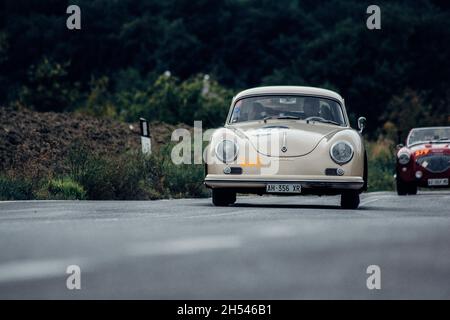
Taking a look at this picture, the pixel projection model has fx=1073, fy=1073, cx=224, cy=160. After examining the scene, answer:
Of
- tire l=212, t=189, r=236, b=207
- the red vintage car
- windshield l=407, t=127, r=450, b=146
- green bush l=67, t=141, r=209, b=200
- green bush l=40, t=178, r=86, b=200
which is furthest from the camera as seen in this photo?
windshield l=407, t=127, r=450, b=146

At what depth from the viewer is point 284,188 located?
13438mm

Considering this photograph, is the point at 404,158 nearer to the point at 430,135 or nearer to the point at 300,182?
the point at 430,135

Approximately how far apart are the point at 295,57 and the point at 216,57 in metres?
4.50

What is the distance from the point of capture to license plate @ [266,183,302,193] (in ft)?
44.1

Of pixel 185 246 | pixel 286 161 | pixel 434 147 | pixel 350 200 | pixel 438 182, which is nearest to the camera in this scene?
pixel 185 246

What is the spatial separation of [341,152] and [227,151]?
1461mm

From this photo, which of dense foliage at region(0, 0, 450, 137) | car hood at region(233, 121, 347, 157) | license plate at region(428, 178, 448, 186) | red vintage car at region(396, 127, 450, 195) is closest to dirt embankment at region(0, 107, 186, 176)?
car hood at region(233, 121, 347, 157)

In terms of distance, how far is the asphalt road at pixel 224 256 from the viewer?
5977 millimetres

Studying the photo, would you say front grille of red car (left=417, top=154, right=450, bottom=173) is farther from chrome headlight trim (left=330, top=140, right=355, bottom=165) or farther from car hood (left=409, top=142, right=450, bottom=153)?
chrome headlight trim (left=330, top=140, right=355, bottom=165)

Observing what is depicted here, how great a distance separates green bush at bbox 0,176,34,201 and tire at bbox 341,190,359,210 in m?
5.02

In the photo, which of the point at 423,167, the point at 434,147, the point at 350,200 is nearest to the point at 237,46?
the point at 434,147

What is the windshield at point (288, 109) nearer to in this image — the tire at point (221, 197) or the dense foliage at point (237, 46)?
the tire at point (221, 197)
